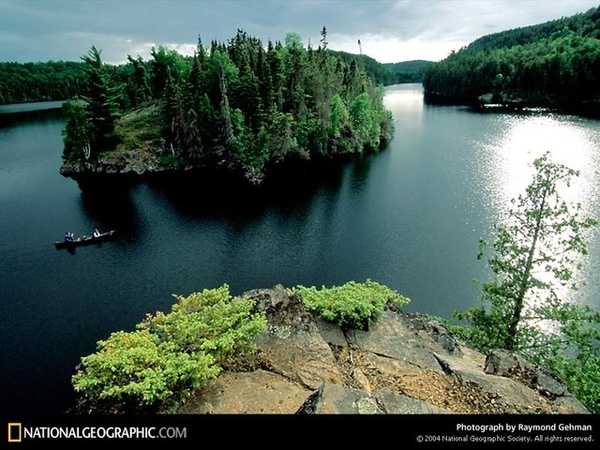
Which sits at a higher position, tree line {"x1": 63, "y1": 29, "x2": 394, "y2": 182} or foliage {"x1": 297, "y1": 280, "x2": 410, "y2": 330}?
tree line {"x1": 63, "y1": 29, "x2": 394, "y2": 182}

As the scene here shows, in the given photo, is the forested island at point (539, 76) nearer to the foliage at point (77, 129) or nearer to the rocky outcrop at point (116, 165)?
the rocky outcrop at point (116, 165)

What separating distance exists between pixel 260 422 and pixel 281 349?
23.2ft

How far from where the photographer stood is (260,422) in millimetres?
7406

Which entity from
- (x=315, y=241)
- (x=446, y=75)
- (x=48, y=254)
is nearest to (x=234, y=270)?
(x=315, y=241)

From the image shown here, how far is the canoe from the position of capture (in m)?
40.0

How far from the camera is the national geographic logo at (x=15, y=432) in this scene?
7.33m

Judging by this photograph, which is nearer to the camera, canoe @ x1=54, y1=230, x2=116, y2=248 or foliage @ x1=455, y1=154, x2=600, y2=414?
foliage @ x1=455, y1=154, x2=600, y2=414

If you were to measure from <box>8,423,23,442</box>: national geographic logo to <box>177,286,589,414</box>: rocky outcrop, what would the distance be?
15.6 feet

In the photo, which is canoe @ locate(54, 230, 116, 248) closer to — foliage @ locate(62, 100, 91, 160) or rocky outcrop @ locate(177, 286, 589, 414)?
rocky outcrop @ locate(177, 286, 589, 414)

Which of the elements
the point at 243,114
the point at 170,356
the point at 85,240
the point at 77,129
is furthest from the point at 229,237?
the point at 77,129

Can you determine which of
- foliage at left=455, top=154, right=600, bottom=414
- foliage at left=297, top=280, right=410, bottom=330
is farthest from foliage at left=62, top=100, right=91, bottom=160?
foliage at left=455, top=154, right=600, bottom=414

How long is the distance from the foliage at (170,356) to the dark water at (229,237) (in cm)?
1375

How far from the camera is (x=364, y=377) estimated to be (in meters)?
13.8

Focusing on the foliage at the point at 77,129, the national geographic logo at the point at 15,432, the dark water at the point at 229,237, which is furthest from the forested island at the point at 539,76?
the national geographic logo at the point at 15,432
